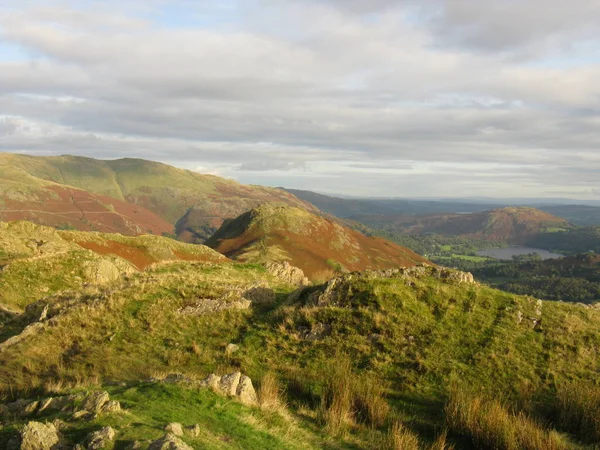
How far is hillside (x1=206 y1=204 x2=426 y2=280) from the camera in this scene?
3371 inches

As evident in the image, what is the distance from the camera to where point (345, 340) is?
49.0 feet

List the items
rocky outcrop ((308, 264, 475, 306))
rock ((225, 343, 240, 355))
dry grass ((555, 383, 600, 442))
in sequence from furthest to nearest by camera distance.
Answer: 1. rocky outcrop ((308, 264, 475, 306))
2. rock ((225, 343, 240, 355))
3. dry grass ((555, 383, 600, 442))

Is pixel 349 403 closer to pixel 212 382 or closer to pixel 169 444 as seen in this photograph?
pixel 212 382

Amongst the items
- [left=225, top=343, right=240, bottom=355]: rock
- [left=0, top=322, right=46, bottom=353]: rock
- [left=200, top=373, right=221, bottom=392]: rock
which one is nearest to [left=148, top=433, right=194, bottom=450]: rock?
[left=200, top=373, right=221, bottom=392]: rock

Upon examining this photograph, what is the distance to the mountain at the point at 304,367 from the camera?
8.52 metres

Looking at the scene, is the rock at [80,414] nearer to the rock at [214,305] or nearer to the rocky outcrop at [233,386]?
the rocky outcrop at [233,386]

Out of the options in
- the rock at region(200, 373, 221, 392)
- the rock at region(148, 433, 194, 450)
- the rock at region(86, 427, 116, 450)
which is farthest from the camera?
the rock at region(200, 373, 221, 392)

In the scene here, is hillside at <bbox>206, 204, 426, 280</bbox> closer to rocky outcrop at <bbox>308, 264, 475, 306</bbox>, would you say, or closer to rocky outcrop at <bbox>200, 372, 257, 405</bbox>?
rocky outcrop at <bbox>308, 264, 475, 306</bbox>

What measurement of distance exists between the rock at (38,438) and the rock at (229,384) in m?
3.84

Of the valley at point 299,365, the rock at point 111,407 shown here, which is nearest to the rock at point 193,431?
the valley at point 299,365

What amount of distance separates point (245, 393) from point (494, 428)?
607cm

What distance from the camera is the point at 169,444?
6441mm

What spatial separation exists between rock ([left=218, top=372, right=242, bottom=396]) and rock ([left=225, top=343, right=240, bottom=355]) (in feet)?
13.5

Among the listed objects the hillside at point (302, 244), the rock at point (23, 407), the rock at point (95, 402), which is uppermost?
the rock at point (95, 402)
